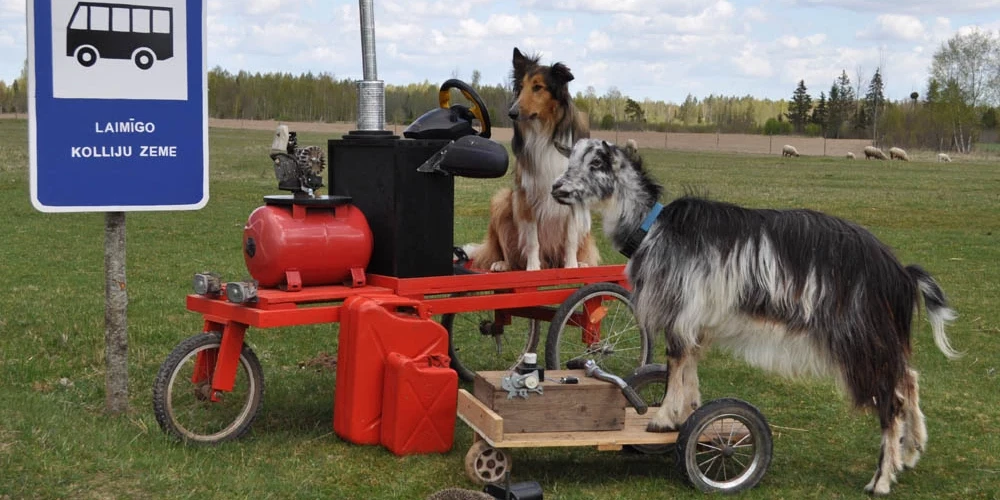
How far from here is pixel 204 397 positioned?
20.9ft

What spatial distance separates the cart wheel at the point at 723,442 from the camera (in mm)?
5680

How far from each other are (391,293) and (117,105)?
1.84 metres

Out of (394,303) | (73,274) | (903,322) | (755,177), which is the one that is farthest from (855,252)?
(755,177)

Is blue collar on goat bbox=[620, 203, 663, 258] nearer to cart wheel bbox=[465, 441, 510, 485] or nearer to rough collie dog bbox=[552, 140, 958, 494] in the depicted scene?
rough collie dog bbox=[552, 140, 958, 494]

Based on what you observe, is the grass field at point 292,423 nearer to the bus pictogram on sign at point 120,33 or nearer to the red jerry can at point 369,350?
→ the red jerry can at point 369,350

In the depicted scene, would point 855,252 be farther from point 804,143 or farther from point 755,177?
point 804,143

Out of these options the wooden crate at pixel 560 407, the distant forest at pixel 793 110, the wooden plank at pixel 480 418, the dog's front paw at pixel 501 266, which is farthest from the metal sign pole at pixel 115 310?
the distant forest at pixel 793 110

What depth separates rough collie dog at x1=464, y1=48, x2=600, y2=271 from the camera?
8266mm

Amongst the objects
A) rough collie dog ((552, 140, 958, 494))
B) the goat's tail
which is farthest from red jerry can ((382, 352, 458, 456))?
the goat's tail

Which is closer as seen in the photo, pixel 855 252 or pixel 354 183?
pixel 855 252

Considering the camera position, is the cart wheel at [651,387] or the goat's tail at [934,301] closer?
the goat's tail at [934,301]

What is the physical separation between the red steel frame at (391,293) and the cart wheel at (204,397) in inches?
2.4

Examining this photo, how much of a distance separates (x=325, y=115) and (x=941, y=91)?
48.5 m

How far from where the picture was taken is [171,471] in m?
5.53
